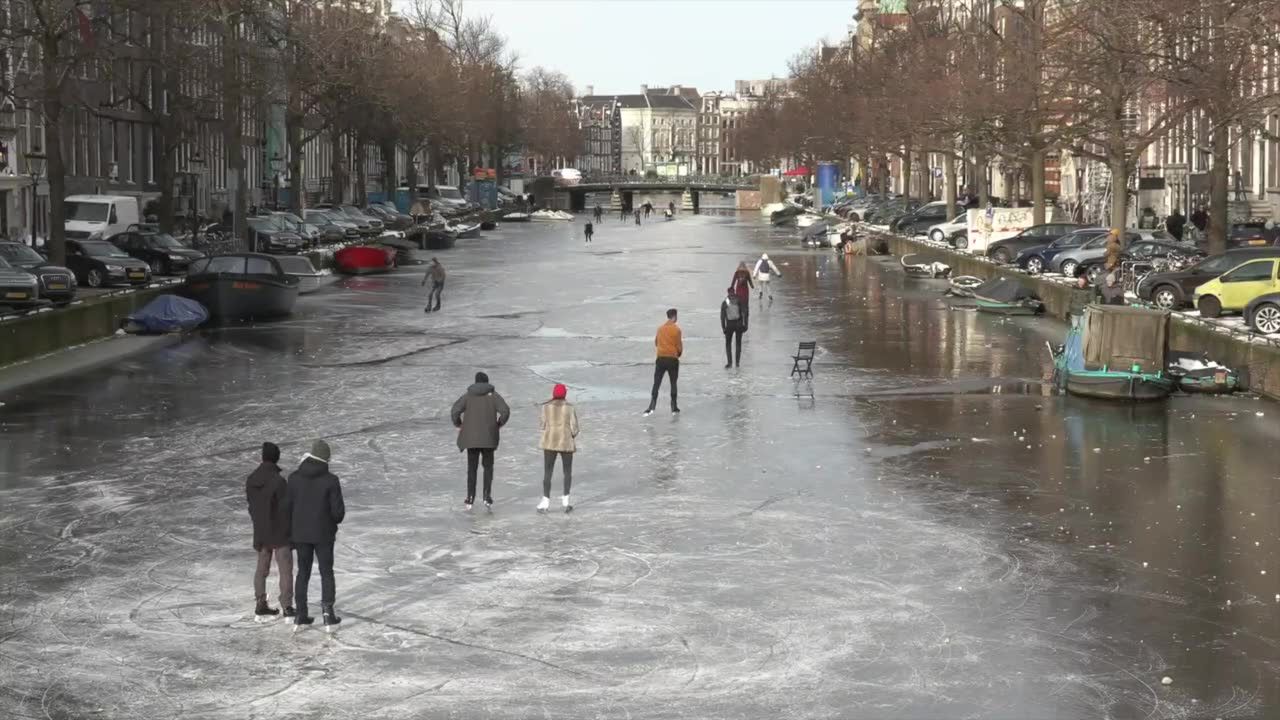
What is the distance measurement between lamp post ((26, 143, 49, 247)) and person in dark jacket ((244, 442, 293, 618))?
50.3m

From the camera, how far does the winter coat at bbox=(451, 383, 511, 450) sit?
19891mm

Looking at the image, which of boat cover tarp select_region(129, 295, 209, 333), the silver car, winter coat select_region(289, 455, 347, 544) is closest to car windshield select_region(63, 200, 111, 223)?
boat cover tarp select_region(129, 295, 209, 333)

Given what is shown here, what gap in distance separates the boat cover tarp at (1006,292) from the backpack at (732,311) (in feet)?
49.0

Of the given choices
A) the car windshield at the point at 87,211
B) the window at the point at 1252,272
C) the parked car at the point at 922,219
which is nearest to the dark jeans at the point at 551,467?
the window at the point at 1252,272

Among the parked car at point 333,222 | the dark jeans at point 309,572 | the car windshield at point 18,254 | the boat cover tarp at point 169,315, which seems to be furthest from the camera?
the parked car at point 333,222

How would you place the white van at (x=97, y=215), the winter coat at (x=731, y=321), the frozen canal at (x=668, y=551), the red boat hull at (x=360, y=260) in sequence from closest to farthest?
the frozen canal at (x=668, y=551) < the winter coat at (x=731, y=321) < the white van at (x=97, y=215) < the red boat hull at (x=360, y=260)

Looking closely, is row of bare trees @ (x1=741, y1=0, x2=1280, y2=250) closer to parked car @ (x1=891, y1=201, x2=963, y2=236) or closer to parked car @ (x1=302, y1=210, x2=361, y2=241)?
parked car @ (x1=891, y1=201, x2=963, y2=236)

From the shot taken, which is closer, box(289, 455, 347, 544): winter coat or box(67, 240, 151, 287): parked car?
box(289, 455, 347, 544): winter coat

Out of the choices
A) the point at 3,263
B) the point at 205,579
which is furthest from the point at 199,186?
the point at 205,579

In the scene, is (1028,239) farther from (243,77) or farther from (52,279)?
(52,279)

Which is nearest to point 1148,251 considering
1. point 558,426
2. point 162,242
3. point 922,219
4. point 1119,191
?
point 1119,191

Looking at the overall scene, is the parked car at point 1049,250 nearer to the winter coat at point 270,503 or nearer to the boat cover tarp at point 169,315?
the boat cover tarp at point 169,315

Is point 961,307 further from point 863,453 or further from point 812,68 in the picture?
point 812,68

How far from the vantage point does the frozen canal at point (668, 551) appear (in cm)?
1364
